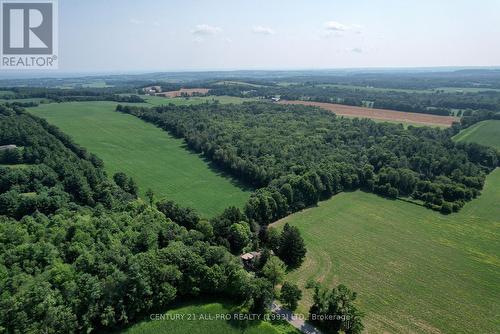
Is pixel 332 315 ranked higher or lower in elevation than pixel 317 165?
lower

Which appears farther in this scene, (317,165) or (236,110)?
(236,110)

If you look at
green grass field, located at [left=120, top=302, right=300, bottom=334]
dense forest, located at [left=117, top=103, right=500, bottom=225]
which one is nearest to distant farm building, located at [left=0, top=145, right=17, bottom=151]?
dense forest, located at [left=117, top=103, right=500, bottom=225]

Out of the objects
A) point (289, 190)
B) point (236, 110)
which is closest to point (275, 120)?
point (236, 110)

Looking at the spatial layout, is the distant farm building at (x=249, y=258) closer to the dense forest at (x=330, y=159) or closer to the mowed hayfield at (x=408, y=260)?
the mowed hayfield at (x=408, y=260)

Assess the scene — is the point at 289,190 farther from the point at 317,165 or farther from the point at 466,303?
the point at 466,303

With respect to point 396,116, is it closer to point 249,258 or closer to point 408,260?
point 408,260

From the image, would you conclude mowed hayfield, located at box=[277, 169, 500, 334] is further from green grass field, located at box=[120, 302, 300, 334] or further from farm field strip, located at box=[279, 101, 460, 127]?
farm field strip, located at box=[279, 101, 460, 127]
